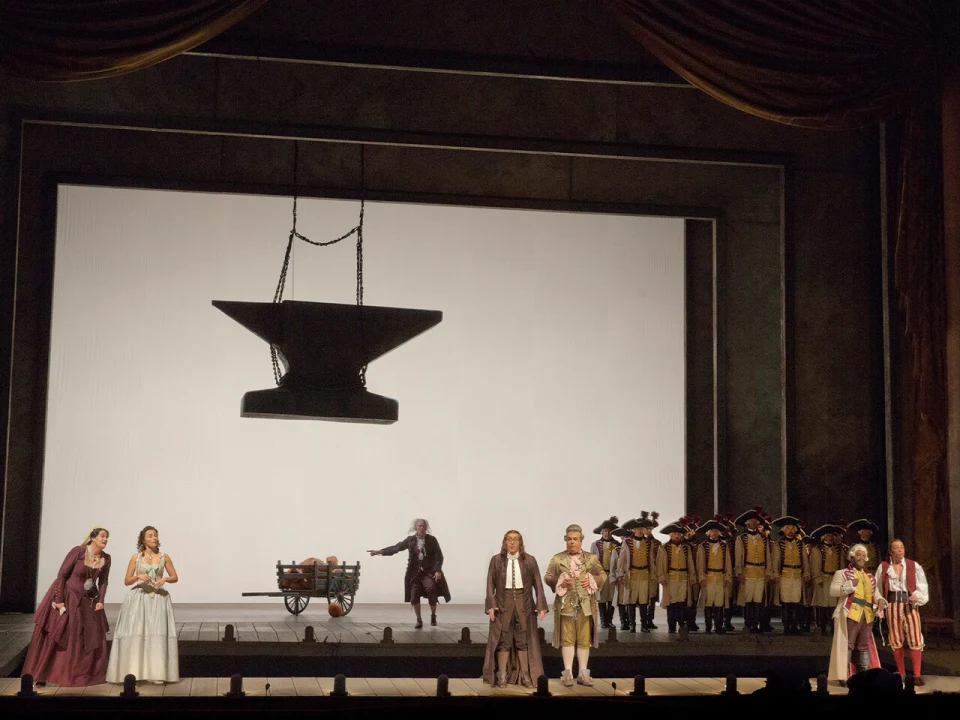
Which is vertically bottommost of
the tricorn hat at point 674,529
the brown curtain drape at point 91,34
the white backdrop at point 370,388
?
the tricorn hat at point 674,529

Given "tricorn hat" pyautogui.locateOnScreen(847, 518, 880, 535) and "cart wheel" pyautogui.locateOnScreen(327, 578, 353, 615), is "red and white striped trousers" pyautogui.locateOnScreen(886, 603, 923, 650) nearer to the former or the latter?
"tricorn hat" pyautogui.locateOnScreen(847, 518, 880, 535)

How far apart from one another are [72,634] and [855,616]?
5605 mm

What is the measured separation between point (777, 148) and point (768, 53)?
293 centimetres

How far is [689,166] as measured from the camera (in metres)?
14.8

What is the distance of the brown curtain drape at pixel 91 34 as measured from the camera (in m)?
9.69

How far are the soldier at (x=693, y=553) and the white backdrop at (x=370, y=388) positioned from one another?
228 centimetres

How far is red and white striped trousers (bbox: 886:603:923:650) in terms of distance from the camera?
9.42 m

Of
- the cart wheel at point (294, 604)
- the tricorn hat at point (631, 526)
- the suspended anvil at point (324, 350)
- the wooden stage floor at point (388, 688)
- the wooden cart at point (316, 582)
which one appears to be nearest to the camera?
the wooden stage floor at point (388, 688)

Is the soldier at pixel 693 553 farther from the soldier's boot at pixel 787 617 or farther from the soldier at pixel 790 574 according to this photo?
the soldier's boot at pixel 787 617

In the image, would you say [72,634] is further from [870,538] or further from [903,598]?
[870,538]

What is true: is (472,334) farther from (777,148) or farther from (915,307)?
(915,307)

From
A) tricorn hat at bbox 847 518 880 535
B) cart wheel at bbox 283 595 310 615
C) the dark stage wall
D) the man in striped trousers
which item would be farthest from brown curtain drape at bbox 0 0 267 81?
tricorn hat at bbox 847 518 880 535

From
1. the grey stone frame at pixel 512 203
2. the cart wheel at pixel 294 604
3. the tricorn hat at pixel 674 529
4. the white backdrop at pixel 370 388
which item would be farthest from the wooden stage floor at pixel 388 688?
the white backdrop at pixel 370 388

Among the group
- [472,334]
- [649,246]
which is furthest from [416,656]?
[649,246]
